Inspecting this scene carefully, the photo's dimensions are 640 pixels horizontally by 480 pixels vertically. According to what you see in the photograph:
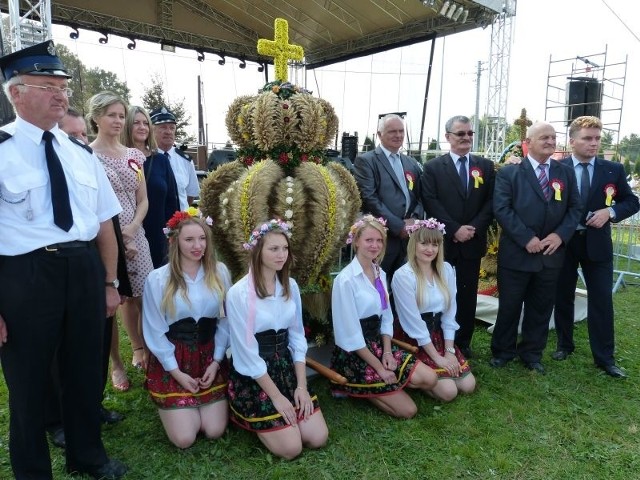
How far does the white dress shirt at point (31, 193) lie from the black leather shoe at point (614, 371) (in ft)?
11.8

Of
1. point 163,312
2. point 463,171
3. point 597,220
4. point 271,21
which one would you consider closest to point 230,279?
point 163,312

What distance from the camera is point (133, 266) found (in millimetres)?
3025

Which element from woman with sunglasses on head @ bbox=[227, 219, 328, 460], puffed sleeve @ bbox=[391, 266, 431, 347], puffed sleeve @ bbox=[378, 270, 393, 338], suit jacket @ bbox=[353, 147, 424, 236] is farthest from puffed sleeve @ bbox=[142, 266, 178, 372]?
suit jacket @ bbox=[353, 147, 424, 236]

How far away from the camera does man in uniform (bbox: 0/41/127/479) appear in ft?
6.11

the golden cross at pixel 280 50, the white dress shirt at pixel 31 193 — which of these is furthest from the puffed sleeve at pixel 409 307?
the white dress shirt at pixel 31 193

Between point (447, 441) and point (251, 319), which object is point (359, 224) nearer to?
point (251, 319)

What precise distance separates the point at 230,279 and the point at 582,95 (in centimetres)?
934

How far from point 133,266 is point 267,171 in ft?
3.37

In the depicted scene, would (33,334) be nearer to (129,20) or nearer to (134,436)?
(134,436)

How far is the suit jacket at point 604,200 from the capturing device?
3.49 metres

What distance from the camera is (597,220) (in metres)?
3.43

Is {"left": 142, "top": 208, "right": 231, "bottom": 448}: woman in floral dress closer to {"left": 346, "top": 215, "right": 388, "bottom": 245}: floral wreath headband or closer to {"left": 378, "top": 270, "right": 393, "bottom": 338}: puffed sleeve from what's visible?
{"left": 346, "top": 215, "right": 388, "bottom": 245}: floral wreath headband

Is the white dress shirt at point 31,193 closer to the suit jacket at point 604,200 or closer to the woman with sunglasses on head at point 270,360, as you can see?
the woman with sunglasses on head at point 270,360

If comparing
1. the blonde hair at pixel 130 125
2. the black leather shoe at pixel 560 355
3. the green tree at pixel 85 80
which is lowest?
the black leather shoe at pixel 560 355
